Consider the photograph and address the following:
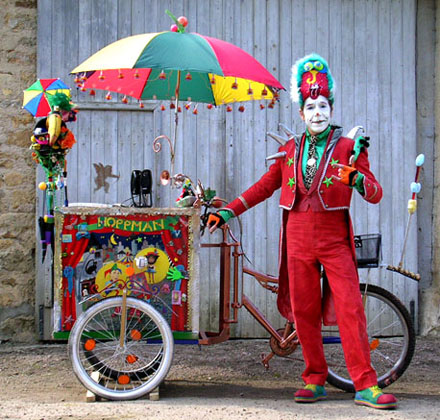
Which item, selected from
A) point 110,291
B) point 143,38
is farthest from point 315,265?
point 143,38

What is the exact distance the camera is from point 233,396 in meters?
4.62

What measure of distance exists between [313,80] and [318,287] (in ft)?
4.05

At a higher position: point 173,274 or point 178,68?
point 178,68

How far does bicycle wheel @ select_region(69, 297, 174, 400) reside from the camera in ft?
14.0

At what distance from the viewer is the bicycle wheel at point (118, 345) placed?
4.27 metres

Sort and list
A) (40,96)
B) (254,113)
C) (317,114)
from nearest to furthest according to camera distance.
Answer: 1. (317,114)
2. (40,96)
3. (254,113)

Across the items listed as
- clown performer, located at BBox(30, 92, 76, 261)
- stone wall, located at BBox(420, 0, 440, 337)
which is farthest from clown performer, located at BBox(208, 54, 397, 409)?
stone wall, located at BBox(420, 0, 440, 337)

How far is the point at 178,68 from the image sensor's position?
13.5 ft

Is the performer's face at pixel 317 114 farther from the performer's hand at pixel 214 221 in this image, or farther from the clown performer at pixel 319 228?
the performer's hand at pixel 214 221

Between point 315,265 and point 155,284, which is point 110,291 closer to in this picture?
point 155,284

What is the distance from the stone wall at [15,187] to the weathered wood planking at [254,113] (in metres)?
0.24

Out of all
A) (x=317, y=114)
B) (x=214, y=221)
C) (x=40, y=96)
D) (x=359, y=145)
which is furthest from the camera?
(x=40, y=96)

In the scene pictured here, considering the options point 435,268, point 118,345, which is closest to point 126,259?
point 118,345

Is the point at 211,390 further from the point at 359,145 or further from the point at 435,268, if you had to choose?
the point at 435,268
